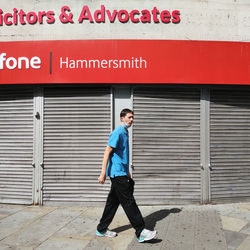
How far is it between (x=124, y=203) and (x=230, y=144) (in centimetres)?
332

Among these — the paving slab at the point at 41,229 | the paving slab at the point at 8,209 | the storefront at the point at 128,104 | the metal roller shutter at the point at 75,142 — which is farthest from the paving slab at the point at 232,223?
the paving slab at the point at 8,209

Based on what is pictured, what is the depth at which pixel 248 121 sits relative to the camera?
6.23 metres

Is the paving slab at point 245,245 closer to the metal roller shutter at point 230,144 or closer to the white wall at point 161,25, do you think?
the metal roller shutter at point 230,144

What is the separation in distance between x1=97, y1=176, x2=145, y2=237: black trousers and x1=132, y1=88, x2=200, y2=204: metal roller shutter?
1774 mm

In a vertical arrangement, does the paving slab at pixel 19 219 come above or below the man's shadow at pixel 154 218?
below

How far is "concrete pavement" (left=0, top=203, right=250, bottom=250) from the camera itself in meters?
3.88

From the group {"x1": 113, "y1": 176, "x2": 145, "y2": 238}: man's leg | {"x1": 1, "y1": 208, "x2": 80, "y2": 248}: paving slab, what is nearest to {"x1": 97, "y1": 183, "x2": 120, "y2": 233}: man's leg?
{"x1": 113, "y1": 176, "x2": 145, "y2": 238}: man's leg

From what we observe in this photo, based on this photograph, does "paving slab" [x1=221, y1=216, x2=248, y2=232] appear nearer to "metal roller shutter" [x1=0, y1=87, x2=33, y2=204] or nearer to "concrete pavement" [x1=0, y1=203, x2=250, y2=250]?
"concrete pavement" [x1=0, y1=203, x2=250, y2=250]

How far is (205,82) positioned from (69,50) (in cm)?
303

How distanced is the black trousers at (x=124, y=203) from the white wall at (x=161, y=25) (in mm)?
3470

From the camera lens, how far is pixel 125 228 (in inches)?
179

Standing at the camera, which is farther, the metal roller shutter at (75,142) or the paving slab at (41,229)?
the metal roller shutter at (75,142)

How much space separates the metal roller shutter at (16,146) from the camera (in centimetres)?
611

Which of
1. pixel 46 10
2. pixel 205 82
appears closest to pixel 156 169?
pixel 205 82
